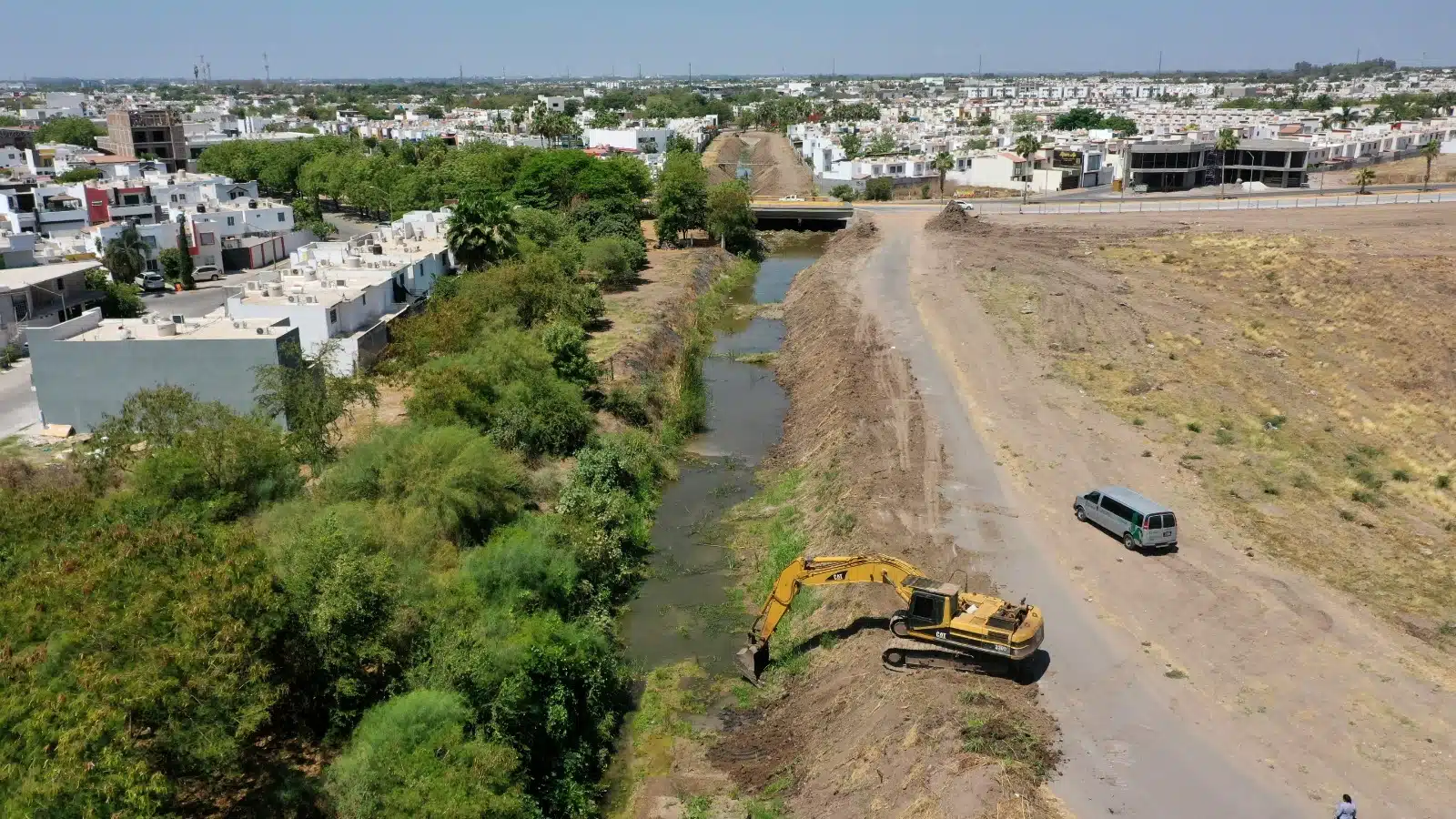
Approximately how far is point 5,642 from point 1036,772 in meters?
16.2

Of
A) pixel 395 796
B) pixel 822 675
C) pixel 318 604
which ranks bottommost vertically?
pixel 822 675

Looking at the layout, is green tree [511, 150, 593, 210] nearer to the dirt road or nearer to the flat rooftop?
the flat rooftop

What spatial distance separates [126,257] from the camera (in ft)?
194

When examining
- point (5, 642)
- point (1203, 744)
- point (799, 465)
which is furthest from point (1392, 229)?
point (5, 642)

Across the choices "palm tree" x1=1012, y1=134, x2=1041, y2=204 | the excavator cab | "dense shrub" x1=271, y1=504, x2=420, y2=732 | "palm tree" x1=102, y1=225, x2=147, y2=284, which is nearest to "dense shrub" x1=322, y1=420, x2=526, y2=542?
"dense shrub" x1=271, y1=504, x2=420, y2=732

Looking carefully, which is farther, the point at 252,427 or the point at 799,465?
the point at 799,465

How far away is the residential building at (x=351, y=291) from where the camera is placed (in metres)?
40.1

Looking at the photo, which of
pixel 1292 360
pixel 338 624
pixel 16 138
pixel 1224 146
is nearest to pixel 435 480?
pixel 338 624

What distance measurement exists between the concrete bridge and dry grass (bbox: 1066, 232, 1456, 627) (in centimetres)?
2765

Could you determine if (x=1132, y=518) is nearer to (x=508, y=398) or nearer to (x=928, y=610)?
(x=928, y=610)

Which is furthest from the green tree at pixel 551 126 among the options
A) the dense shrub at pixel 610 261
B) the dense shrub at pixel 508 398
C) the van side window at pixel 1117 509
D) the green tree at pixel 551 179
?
the van side window at pixel 1117 509

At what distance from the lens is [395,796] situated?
1577 centimetres

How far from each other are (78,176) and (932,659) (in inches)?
3482

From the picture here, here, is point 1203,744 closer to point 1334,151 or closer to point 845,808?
point 845,808
